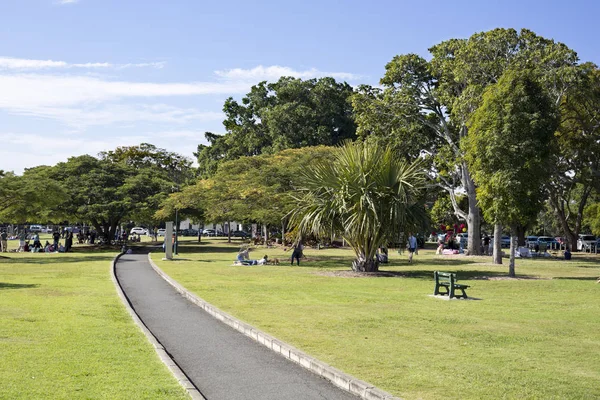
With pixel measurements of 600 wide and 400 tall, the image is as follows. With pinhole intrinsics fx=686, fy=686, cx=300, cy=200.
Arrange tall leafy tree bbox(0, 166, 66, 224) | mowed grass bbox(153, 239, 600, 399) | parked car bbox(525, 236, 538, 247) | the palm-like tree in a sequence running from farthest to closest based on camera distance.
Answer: parked car bbox(525, 236, 538, 247) < tall leafy tree bbox(0, 166, 66, 224) < the palm-like tree < mowed grass bbox(153, 239, 600, 399)

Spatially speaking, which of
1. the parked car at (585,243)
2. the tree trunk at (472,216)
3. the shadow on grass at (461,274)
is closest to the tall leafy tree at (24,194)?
the shadow on grass at (461,274)

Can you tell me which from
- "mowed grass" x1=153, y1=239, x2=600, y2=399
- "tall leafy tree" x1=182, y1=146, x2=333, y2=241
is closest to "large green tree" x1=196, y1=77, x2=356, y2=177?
"tall leafy tree" x1=182, y1=146, x2=333, y2=241

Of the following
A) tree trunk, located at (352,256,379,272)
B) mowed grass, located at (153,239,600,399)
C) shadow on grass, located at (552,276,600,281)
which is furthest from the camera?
tree trunk, located at (352,256,379,272)

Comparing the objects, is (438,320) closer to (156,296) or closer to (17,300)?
(156,296)

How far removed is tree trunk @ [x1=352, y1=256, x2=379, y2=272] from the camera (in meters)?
28.5

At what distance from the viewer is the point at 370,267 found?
28578mm

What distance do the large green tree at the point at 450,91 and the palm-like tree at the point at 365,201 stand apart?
1005cm

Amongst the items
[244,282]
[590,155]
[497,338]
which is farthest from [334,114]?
[497,338]

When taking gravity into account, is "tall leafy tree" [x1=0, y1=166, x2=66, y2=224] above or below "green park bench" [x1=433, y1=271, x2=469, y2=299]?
above

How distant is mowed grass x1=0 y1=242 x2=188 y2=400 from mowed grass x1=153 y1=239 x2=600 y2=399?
252cm

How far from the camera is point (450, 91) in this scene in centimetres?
4272

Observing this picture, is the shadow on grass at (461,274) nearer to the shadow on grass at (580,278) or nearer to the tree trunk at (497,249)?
the shadow on grass at (580,278)

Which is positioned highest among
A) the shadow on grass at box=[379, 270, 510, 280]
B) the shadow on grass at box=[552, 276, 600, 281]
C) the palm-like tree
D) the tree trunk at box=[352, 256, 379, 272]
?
the palm-like tree

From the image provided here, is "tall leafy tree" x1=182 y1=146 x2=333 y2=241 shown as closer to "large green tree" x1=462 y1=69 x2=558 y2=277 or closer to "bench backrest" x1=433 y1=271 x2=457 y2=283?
"large green tree" x1=462 y1=69 x2=558 y2=277
